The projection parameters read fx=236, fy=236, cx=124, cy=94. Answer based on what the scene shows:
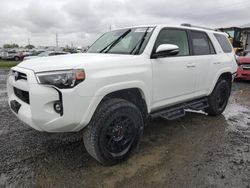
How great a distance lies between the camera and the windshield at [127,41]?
360cm

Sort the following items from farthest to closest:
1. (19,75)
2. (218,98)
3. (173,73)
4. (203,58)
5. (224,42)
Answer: (224,42) < (218,98) < (203,58) < (173,73) < (19,75)

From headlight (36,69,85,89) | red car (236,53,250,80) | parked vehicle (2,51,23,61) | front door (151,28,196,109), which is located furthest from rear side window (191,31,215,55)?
parked vehicle (2,51,23,61)

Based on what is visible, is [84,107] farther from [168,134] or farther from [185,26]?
[185,26]

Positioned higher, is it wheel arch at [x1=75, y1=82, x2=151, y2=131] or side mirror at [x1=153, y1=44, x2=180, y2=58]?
side mirror at [x1=153, y1=44, x2=180, y2=58]

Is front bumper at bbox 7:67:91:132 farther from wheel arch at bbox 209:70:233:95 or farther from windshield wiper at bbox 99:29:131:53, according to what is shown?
wheel arch at bbox 209:70:233:95

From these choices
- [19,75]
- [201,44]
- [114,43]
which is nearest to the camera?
[19,75]

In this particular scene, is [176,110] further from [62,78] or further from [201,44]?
[62,78]

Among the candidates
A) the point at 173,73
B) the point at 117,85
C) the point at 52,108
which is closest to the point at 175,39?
the point at 173,73

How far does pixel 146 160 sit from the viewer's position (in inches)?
133

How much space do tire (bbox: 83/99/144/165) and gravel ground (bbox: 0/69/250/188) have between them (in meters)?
0.20

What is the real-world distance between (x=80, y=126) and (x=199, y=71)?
2701 millimetres

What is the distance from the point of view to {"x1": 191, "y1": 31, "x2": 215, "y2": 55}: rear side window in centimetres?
455

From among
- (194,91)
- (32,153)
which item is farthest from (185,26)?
(32,153)

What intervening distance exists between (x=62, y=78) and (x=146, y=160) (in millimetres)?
1686
